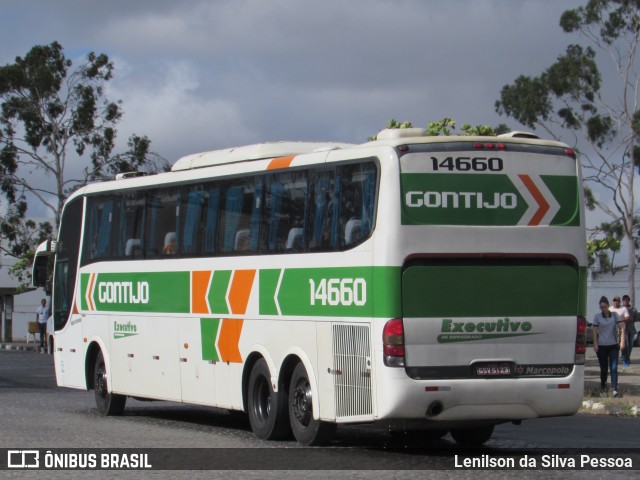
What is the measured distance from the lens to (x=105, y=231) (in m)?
19.6

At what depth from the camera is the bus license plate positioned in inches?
509

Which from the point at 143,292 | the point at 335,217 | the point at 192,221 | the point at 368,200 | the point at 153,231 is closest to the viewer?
the point at 368,200

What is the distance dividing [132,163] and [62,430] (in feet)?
150

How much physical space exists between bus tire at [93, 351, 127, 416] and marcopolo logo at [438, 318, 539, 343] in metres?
7.82

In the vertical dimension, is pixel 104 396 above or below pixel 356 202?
below

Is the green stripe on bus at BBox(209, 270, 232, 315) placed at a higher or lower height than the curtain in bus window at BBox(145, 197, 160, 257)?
lower

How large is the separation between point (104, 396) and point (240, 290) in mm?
4771

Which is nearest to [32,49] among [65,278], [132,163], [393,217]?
[132,163]

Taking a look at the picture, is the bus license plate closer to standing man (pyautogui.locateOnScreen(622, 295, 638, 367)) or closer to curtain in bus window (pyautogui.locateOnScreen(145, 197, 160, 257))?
curtain in bus window (pyautogui.locateOnScreen(145, 197, 160, 257))

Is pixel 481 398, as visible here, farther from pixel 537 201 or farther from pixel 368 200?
pixel 368 200

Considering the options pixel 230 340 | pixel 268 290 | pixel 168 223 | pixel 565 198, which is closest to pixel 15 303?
pixel 168 223

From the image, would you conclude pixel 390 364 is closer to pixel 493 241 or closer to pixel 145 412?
pixel 493 241

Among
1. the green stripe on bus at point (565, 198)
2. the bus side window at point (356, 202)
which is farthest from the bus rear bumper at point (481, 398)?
the bus side window at point (356, 202)

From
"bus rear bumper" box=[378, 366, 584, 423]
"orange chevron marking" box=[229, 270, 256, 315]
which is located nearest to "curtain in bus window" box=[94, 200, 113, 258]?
"orange chevron marking" box=[229, 270, 256, 315]
